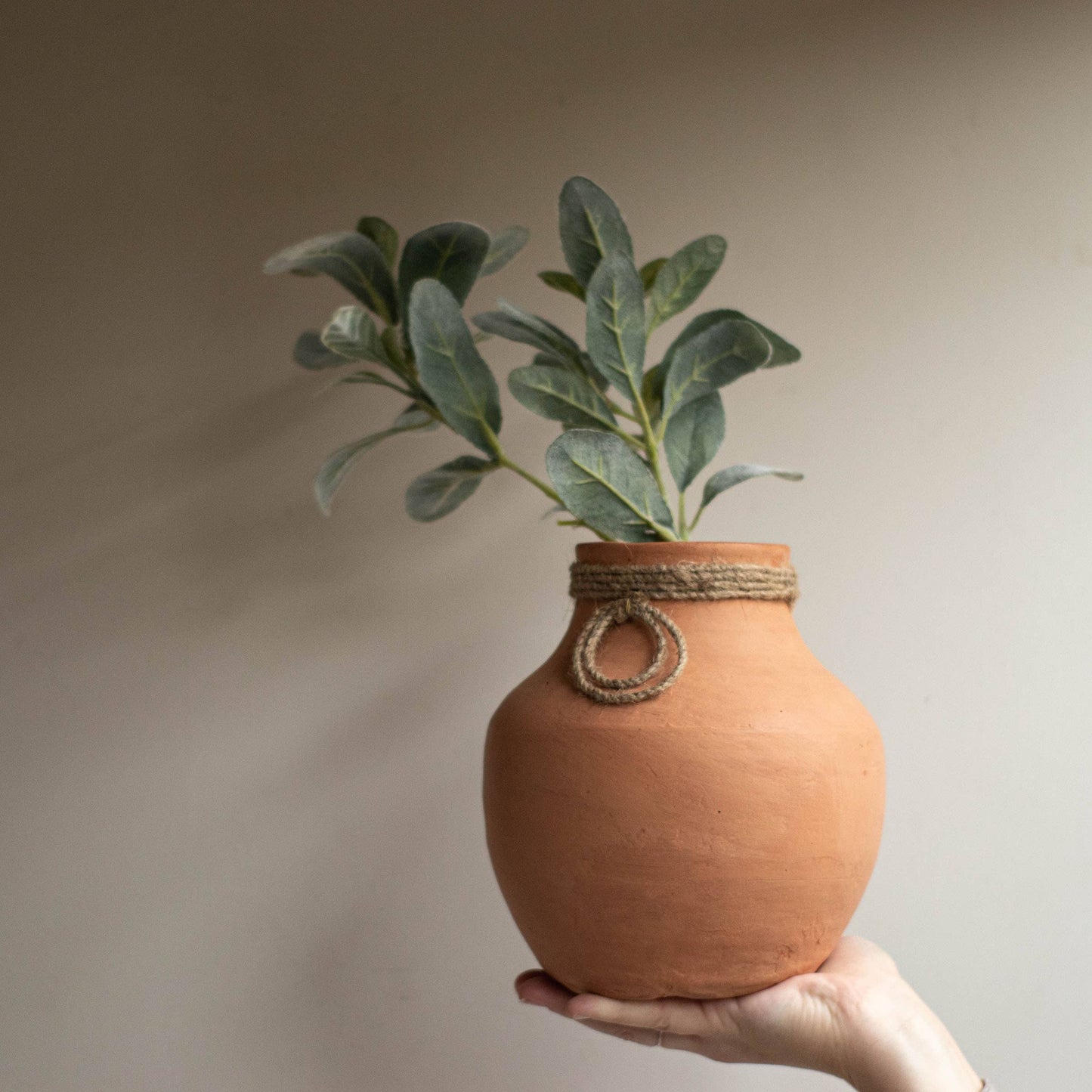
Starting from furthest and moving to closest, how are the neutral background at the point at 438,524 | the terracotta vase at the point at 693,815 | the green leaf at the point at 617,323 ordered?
1. the neutral background at the point at 438,524
2. the green leaf at the point at 617,323
3. the terracotta vase at the point at 693,815

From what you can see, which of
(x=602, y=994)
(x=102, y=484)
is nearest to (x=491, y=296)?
(x=102, y=484)

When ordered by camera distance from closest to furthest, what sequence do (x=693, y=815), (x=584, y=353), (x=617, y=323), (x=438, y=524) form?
(x=693, y=815)
(x=617, y=323)
(x=584, y=353)
(x=438, y=524)

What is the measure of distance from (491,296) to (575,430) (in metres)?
0.49

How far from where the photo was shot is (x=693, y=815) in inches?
26.1

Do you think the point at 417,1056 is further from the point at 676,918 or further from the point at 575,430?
the point at 575,430

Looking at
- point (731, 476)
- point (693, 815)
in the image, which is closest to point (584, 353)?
point (731, 476)

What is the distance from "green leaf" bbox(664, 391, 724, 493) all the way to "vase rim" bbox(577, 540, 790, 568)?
0.10m

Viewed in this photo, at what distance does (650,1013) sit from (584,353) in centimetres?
61

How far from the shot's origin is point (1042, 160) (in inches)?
44.1

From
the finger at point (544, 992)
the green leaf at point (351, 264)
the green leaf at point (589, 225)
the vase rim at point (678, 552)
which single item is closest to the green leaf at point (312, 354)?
the green leaf at point (351, 264)

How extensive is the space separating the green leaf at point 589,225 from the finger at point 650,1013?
25.1 inches

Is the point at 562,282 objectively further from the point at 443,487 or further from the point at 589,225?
the point at 443,487

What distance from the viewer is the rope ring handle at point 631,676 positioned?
0.70 meters

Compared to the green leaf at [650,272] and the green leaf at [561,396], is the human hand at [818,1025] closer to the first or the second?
the green leaf at [561,396]
